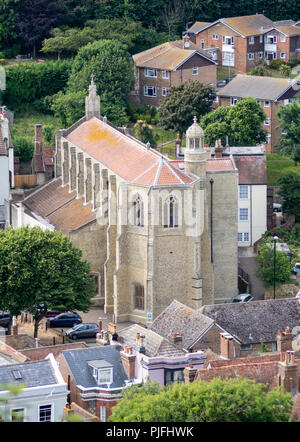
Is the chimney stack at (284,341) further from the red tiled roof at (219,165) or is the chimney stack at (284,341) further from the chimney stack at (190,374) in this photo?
the red tiled roof at (219,165)

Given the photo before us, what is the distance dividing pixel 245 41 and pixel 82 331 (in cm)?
6882

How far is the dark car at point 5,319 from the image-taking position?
88.2 m

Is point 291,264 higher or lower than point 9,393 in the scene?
lower

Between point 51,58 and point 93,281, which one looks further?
point 51,58

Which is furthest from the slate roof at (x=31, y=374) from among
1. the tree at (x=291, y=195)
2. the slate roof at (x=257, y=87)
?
the slate roof at (x=257, y=87)

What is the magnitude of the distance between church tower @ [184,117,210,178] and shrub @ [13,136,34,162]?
1232 inches

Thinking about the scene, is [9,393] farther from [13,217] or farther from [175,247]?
[13,217]

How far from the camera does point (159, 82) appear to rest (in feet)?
444

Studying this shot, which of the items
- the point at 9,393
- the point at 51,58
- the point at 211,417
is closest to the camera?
the point at 9,393

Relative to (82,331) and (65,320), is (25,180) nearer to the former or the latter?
(65,320)

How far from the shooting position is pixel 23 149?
119188 millimetres

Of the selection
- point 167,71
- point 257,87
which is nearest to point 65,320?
point 257,87

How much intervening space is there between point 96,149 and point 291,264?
16769 millimetres

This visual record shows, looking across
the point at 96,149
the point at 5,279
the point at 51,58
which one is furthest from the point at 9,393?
the point at 51,58
